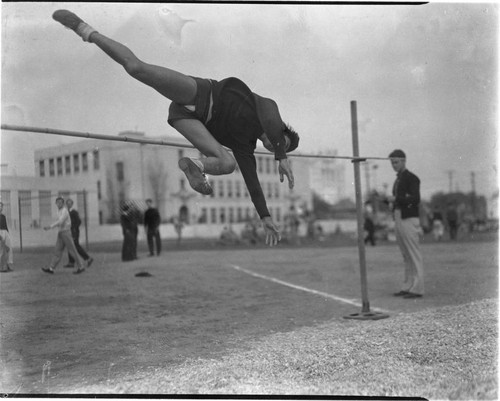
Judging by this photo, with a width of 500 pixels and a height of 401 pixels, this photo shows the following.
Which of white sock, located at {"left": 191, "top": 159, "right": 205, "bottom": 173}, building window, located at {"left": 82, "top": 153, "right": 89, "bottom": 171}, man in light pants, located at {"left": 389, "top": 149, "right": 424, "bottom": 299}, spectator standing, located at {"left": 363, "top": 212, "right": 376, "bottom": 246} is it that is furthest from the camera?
spectator standing, located at {"left": 363, "top": 212, "right": 376, "bottom": 246}

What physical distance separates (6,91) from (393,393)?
4239 mm

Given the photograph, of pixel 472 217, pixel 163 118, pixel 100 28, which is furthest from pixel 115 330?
pixel 472 217

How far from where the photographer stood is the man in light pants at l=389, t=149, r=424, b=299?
7.77 metres

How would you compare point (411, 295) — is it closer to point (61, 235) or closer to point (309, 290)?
point (309, 290)

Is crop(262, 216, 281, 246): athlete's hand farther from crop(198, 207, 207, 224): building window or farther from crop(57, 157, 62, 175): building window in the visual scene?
crop(198, 207, 207, 224): building window

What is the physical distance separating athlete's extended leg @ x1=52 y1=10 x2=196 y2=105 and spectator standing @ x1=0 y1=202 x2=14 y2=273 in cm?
187

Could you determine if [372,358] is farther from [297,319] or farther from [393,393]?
[297,319]

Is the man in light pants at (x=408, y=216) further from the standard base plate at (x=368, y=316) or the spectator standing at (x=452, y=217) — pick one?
the spectator standing at (x=452, y=217)

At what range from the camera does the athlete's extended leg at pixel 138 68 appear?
15.5 ft

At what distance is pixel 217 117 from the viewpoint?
206 inches

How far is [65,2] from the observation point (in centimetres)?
544

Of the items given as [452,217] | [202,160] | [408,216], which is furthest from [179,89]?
[452,217]

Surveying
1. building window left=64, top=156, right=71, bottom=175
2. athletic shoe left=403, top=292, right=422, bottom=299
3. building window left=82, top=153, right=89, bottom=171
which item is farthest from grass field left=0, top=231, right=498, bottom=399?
building window left=82, top=153, right=89, bottom=171

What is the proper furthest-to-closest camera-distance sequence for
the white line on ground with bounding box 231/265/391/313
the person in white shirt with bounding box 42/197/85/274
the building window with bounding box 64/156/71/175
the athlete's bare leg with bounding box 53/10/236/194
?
the white line on ground with bounding box 231/265/391/313 → the building window with bounding box 64/156/71/175 → the person in white shirt with bounding box 42/197/85/274 → the athlete's bare leg with bounding box 53/10/236/194
